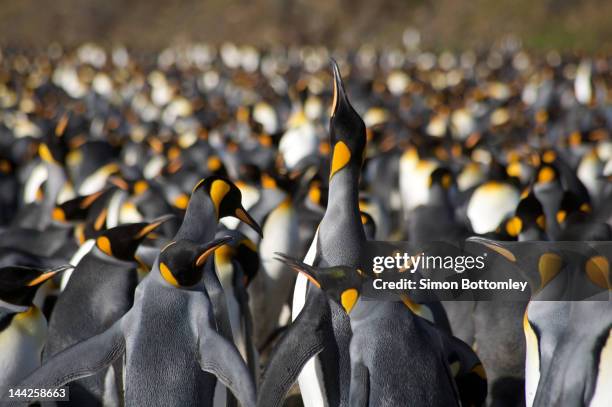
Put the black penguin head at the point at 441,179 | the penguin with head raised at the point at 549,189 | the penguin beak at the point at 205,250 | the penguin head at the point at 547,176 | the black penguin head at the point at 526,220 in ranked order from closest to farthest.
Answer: the penguin beak at the point at 205,250 → the black penguin head at the point at 526,220 → the penguin with head raised at the point at 549,189 → the penguin head at the point at 547,176 → the black penguin head at the point at 441,179

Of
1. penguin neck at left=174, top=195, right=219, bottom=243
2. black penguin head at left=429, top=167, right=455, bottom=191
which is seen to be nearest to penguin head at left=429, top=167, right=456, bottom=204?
black penguin head at left=429, top=167, right=455, bottom=191

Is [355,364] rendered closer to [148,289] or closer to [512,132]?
[148,289]

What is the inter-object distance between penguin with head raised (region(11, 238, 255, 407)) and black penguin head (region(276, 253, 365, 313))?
0.30 m

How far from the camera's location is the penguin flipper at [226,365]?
241cm

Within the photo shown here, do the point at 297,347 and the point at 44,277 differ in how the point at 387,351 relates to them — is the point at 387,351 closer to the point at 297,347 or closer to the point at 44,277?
the point at 297,347

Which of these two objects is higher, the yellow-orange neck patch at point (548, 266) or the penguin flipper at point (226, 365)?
the yellow-orange neck patch at point (548, 266)

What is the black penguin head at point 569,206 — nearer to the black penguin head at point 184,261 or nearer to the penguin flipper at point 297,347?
the penguin flipper at point 297,347

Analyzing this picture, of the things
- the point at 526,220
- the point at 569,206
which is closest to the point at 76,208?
the point at 526,220

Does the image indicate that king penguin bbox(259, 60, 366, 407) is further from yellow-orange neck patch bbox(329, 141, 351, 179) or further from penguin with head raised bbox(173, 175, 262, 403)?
penguin with head raised bbox(173, 175, 262, 403)

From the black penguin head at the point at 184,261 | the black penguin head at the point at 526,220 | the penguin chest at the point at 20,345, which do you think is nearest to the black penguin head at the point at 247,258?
the penguin chest at the point at 20,345

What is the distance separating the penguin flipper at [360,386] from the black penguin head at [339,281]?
17 centimetres

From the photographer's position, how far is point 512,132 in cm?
812

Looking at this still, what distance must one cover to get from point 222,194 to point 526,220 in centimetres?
155

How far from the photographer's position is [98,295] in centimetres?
303
